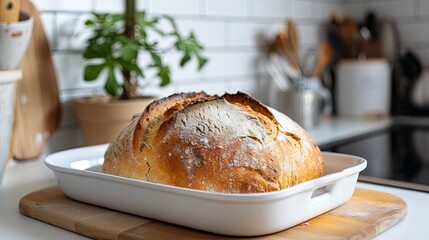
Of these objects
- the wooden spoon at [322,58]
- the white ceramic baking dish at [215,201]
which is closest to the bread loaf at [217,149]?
the white ceramic baking dish at [215,201]

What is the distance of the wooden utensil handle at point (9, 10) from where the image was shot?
0.84 metres

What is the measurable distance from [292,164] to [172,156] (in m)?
0.14

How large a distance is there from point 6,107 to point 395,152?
0.88m

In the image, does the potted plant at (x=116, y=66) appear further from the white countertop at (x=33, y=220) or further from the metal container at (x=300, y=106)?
the metal container at (x=300, y=106)

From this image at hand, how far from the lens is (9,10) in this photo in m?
0.85

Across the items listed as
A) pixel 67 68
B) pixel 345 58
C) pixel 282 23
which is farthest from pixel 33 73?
pixel 345 58

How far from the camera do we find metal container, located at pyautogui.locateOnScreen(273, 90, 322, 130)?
1529 mm

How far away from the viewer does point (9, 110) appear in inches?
34.3

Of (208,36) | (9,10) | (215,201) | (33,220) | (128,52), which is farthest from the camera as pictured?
(208,36)

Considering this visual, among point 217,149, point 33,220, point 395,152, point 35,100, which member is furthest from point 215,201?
point 395,152

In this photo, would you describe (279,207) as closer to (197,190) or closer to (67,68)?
(197,190)

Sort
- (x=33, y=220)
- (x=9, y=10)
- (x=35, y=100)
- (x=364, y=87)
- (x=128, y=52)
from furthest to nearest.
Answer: (x=364, y=87) < (x=35, y=100) < (x=128, y=52) < (x=9, y=10) < (x=33, y=220)

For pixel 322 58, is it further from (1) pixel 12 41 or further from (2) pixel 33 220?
(2) pixel 33 220

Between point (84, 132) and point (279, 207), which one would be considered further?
point (84, 132)
